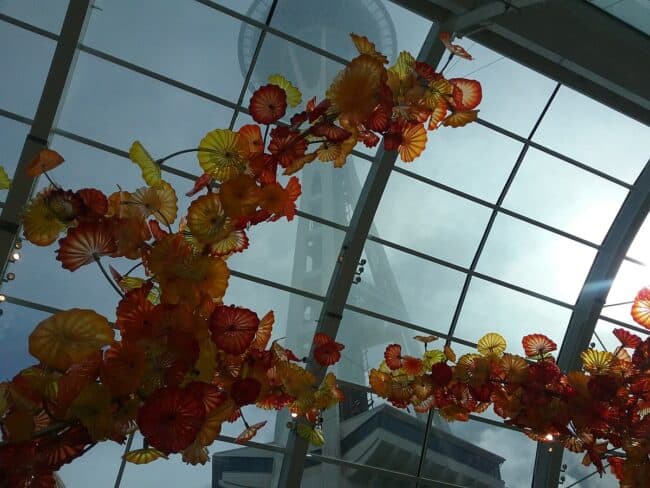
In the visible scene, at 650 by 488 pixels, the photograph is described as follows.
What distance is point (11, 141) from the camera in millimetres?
8898

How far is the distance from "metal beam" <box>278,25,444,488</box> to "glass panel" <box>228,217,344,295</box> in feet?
1.87

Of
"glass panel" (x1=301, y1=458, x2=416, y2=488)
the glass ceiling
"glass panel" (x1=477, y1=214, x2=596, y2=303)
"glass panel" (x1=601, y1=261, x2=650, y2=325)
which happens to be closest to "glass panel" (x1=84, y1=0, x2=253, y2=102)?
the glass ceiling

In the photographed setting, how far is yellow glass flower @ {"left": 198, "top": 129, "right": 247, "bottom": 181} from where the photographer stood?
3.75 m

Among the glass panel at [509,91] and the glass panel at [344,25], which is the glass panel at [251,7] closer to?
the glass panel at [344,25]

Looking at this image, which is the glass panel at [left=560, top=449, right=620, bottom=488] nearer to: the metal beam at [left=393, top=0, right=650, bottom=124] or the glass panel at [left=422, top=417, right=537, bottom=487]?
the glass panel at [left=422, top=417, right=537, bottom=487]

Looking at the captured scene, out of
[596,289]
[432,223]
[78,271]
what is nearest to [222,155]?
[78,271]

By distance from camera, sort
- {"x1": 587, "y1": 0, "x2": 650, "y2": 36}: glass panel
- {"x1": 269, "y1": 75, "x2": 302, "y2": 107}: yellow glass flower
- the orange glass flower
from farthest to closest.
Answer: {"x1": 587, "y1": 0, "x2": 650, "y2": 36}: glass panel
{"x1": 269, "y1": 75, "x2": 302, "y2": 107}: yellow glass flower
the orange glass flower

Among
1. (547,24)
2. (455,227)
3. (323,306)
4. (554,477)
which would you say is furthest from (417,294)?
(547,24)

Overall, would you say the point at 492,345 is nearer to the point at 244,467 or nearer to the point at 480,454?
the point at 244,467

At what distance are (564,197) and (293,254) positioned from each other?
4798mm

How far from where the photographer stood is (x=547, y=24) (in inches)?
330

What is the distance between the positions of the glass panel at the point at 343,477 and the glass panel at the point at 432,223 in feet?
11.4

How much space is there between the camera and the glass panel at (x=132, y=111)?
9.07 m

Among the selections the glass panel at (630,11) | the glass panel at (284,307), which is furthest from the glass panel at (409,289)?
the glass panel at (630,11)
